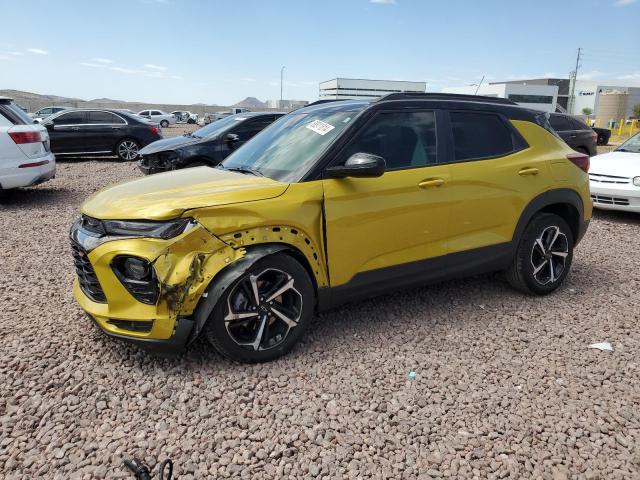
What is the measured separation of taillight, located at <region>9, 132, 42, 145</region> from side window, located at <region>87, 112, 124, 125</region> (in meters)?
6.46

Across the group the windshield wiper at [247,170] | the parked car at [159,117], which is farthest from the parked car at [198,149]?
the parked car at [159,117]

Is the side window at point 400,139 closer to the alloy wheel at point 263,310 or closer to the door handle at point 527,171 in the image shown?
the door handle at point 527,171

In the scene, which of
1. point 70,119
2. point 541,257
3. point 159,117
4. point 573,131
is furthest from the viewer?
point 159,117

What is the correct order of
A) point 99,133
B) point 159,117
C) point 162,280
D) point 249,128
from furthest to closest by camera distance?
point 159,117 → point 99,133 → point 249,128 → point 162,280

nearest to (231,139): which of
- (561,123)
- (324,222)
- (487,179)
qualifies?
(487,179)

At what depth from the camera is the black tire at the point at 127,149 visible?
14.1 metres

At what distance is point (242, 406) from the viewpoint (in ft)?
9.37

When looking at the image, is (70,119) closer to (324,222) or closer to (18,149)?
(18,149)

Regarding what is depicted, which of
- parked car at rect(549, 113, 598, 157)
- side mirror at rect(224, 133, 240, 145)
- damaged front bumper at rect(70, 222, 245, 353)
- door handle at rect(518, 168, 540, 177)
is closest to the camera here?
damaged front bumper at rect(70, 222, 245, 353)

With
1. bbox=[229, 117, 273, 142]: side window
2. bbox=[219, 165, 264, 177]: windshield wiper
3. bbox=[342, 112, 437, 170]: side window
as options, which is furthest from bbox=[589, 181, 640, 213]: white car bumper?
bbox=[219, 165, 264, 177]: windshield wiper

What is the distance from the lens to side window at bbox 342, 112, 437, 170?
11.6 ft

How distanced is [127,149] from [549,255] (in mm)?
12607

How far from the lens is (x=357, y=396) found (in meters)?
2.97

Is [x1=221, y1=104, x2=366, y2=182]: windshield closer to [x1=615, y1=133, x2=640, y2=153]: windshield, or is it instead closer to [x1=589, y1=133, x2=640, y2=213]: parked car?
[x1=589, y1=133, x2=640, y2=213]: parked car
